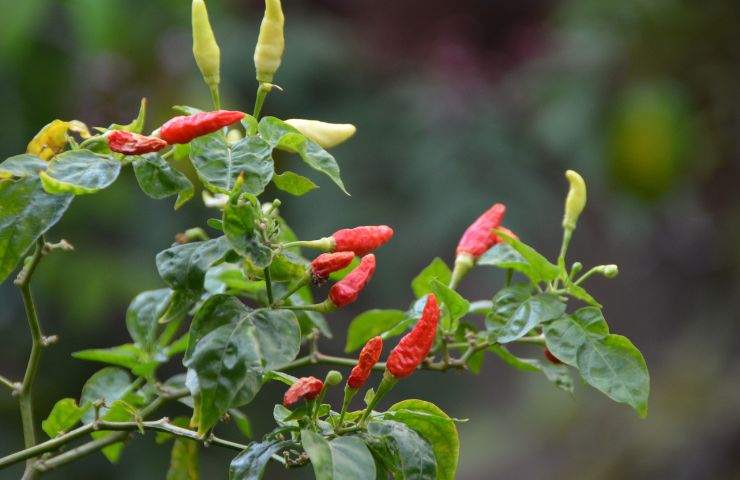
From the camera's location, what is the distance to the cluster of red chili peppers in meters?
0.71

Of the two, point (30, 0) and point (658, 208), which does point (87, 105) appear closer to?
point (30, 0)

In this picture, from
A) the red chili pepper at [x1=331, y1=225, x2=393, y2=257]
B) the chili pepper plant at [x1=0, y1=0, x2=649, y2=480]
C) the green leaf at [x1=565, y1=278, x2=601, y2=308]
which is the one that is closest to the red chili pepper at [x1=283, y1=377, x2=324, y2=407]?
the chili pepper plant at [x1=0, y1=0, x2=649, y2=480]

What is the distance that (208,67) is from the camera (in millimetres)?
818

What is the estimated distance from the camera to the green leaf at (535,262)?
2.70 ft

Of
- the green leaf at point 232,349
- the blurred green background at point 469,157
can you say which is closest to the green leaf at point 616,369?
the green leaf at point 232,349

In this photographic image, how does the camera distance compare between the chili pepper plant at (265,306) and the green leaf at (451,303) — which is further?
the green leaf at (451,303)

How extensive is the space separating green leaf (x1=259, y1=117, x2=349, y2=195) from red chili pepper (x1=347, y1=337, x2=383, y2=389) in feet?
0.34

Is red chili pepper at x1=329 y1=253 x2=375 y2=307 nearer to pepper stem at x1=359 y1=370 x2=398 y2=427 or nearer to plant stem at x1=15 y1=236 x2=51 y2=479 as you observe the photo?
pepper stem at x1=359 y1=370 x2=398 y2=427

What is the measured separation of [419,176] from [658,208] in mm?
643

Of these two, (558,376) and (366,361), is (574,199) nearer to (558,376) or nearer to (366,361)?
(558,376)

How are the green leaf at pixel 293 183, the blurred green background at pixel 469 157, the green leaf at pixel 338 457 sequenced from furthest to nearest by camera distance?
the blurred green background at pixel 469 157
the green leaf at pixel 293 183
the green leaf at pixel 338 457

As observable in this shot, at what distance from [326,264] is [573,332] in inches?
7.5

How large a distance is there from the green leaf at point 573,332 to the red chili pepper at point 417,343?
10 cm

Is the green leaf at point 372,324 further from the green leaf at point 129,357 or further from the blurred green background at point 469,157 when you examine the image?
the blurred green background at point 469,157
